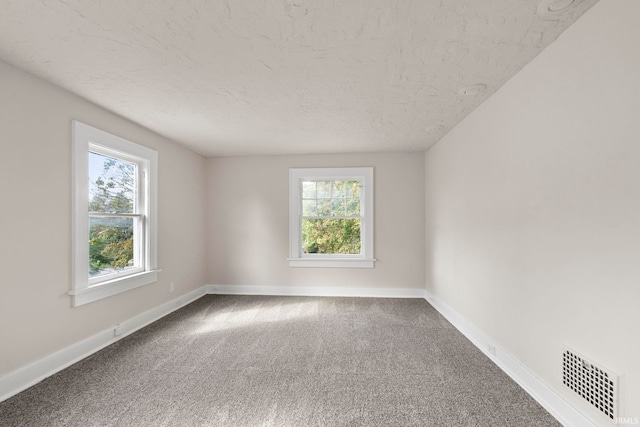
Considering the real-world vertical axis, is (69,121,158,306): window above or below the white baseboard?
above

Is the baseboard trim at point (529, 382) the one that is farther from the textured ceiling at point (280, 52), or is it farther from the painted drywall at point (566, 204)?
the textured ceiling at point (280, 52)

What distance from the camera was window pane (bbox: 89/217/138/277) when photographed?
2711 mm

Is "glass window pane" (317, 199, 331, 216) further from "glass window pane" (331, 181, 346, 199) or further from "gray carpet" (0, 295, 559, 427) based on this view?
"gray carpet" (0, 295, 559, 427)

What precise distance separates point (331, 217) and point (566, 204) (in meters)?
3.32

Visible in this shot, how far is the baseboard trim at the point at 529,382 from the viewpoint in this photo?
1621 mm

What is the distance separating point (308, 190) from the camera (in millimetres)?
4785

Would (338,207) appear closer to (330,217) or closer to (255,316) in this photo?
(330,217)

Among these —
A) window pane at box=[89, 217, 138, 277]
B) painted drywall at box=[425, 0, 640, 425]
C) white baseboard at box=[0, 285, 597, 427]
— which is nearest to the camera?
painted drywall at box=[425, 0, 640, 425]

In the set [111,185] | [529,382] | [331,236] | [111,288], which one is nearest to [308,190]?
[331,236]

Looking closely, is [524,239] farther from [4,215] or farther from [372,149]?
[4,215]

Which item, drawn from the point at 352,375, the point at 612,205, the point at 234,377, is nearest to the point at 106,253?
the point at 234,377

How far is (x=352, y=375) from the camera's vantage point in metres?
2.21

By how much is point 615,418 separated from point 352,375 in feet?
4.89

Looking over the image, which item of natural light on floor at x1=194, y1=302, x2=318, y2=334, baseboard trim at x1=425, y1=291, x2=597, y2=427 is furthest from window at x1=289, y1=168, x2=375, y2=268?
baseboard trim at x1=425, y1=291, x2=597, y2=427
